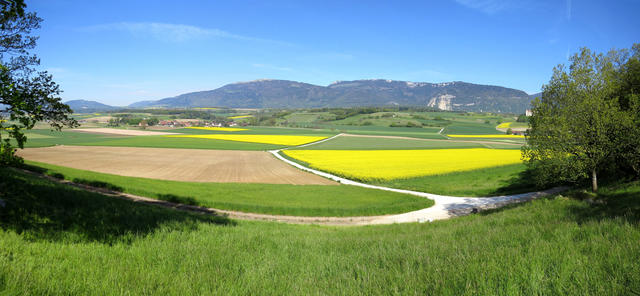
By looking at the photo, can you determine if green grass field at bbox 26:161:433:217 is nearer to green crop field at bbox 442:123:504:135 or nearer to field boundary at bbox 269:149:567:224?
field boundary at bbox 269:149:567:224

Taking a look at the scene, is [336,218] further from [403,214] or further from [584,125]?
[584,125]

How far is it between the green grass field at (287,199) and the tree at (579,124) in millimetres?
9214

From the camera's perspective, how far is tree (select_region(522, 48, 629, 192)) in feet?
59.5

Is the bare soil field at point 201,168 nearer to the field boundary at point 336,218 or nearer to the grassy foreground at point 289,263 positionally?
the field boundary at point 336,218

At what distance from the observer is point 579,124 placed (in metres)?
19.1

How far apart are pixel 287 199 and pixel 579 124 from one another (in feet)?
72.2

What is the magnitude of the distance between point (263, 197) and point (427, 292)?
2013 centimetres

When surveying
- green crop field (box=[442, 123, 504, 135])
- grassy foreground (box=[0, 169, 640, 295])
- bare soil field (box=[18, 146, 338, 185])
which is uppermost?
green crop field (box=[442, 123, 504, 135])

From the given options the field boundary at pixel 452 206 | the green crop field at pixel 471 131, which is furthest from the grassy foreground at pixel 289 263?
the green crop field at pixel 471 131

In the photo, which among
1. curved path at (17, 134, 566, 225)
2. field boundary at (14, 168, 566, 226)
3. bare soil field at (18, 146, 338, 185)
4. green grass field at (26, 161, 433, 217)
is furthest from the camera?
bare soil field at (18, 146, 338, 185)

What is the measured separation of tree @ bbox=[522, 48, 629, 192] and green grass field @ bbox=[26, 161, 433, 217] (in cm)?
921

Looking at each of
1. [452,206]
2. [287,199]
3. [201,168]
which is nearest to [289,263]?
[287,199]

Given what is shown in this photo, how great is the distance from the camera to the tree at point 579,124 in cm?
1812

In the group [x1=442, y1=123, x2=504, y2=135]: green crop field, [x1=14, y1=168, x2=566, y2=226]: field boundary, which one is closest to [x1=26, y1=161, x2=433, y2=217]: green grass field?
[x1=14, y1=168, x2=566, y2=226]: field boundary
